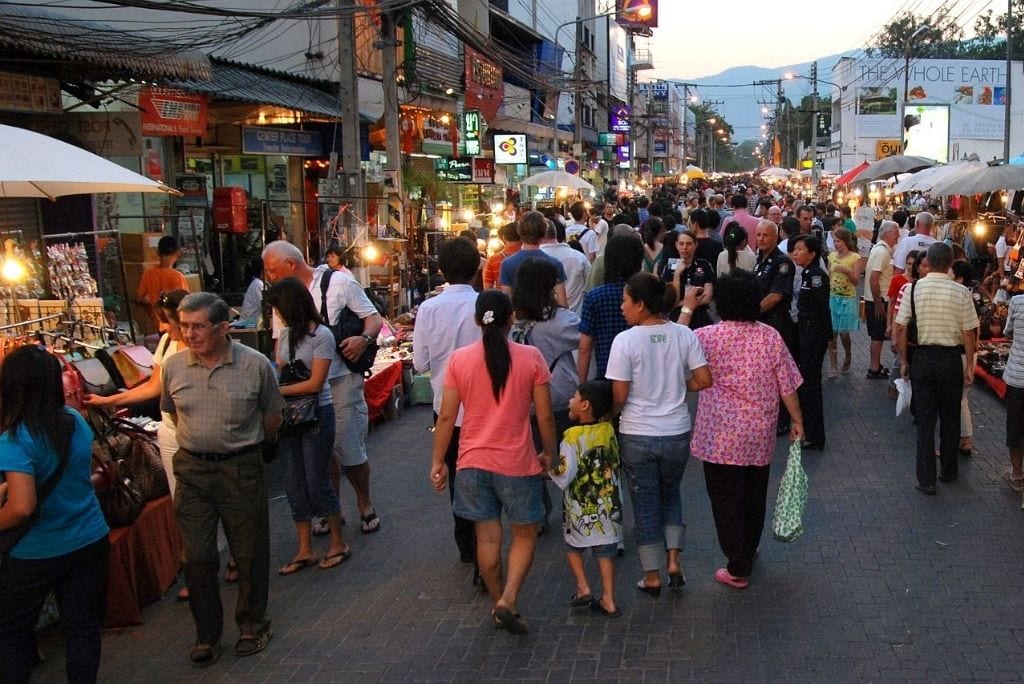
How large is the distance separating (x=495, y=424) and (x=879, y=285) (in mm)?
7552

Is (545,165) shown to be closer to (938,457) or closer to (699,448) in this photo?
(938,457)

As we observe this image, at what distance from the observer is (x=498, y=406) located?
16.1 feet

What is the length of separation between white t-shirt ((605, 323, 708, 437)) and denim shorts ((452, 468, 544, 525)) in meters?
0.71

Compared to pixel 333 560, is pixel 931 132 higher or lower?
higher

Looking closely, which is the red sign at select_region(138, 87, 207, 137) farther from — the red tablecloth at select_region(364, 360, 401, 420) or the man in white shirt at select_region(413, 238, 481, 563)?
the man in white shirt at select_region(413, 238, 481, 563)

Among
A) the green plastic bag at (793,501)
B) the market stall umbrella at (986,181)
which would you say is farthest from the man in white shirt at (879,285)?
the green plastic bag at (793,501)

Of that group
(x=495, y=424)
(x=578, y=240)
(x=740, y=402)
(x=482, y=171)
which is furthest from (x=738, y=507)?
(x=482, y=171)

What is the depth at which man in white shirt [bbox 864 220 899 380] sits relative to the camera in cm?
1109

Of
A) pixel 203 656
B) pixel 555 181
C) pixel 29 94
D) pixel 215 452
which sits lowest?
pixel 203 656

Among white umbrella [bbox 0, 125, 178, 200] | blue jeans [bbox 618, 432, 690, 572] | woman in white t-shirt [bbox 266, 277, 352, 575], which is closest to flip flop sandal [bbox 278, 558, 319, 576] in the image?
woman in white t-shirt [bbox 266, 277, 352, 575]

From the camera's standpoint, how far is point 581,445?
5.19m

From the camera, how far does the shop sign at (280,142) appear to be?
638 inches

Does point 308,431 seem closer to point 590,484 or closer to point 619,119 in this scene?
point 590,484

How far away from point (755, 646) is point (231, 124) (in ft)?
43.8
